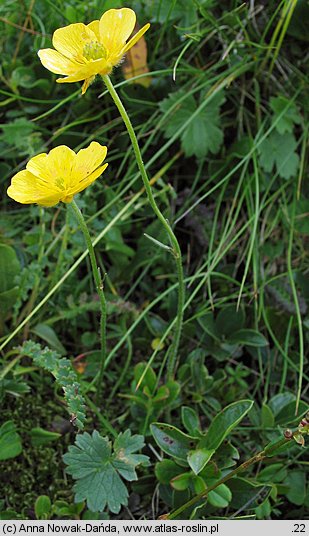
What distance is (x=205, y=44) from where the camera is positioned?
1.53m

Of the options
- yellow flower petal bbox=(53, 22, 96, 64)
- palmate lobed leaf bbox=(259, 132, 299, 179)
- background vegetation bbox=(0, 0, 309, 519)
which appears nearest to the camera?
yellow flower petal bbox=(53, 22, 96, 64)

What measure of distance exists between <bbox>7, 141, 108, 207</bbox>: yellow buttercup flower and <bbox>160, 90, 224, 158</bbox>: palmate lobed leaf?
52cm

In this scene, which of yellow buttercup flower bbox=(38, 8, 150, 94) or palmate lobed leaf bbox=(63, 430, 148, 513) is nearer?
yellow buttercup flower bbox=(38, 8, 150, 94)

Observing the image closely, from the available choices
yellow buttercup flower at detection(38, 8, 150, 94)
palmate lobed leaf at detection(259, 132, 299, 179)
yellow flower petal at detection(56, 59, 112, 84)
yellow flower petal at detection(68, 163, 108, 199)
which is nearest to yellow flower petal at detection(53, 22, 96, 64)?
yellow buttercup flower at detection(38, 8, 150, 94)

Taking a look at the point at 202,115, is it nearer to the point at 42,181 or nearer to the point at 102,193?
the point at 102,193

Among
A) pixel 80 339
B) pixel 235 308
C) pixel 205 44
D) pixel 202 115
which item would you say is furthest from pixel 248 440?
pixel 205 44

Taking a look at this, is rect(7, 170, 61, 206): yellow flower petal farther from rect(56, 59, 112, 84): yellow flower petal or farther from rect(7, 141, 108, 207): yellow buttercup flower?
rect(56, 59, 112, 84): yellow flower petal

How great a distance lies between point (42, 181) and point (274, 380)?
68cm

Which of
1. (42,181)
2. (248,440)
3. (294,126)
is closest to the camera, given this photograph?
(42,181)

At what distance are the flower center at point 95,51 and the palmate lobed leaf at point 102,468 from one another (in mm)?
581

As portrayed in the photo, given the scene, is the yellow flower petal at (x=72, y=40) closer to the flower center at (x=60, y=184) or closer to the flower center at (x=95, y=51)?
the flower center at (x=95, y=51)

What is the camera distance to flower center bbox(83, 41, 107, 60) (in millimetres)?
924

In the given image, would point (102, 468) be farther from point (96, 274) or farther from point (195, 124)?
point (195, 124)

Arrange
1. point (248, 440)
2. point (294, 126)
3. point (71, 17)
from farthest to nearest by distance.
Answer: point (294, 126), point (71, 17), point (248, 440)
